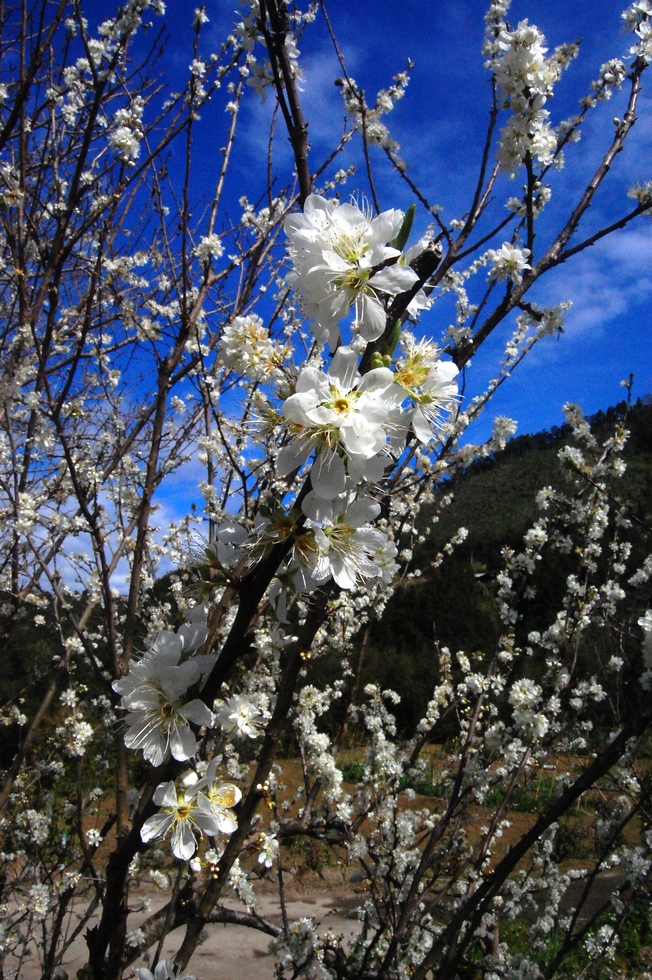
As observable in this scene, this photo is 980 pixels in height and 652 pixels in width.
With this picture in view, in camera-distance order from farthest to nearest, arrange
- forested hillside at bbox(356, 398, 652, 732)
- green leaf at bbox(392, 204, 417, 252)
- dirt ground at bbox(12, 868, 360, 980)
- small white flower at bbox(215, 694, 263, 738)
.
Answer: forested hillside at bbox(356, 398, 652, 732), dirt ground at bbox(12, 868, 360, 980), small white flower at bbox(215, 694, 263, 738), green leaf at bbox(392, 204, 417, 252)

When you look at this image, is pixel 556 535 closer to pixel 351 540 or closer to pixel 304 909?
pixel 351 540

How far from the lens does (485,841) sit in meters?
2.56

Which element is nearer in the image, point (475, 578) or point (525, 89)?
point (525, 89)

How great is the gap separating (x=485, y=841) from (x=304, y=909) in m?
5.00

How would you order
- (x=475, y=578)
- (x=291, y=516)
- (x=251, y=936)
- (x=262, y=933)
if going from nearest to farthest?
(x=291, y=516) → (x=251, y=936) → (x=262, y=933) → (x=475, y=578)

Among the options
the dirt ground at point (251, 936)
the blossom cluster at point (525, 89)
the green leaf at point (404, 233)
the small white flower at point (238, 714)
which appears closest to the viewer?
the green leaf at point (404, 233)

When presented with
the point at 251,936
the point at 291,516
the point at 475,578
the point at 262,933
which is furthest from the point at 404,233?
the point at 262,933

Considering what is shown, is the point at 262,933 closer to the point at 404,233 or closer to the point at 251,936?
the point at 251,936

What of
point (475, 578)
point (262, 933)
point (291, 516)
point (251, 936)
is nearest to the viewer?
point (291, 516)

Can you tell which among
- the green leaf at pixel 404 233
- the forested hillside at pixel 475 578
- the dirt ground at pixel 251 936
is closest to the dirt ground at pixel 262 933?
the dirt ground at pixel 251 936

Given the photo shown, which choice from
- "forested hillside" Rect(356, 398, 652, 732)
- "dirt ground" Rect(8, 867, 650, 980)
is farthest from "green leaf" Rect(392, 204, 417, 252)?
"dirt ground" Rect(8, 867, 650, 980)

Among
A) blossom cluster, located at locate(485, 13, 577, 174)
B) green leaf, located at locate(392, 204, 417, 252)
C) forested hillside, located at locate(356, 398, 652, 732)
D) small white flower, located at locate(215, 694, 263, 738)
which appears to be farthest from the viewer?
forested hillside, located at locate(356, 398, 652, 732)

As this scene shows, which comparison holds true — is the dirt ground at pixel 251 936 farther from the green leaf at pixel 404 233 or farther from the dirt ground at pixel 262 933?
the green leaf at pixel 404 233

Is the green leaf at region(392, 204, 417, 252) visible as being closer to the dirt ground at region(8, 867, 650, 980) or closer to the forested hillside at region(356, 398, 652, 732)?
the forested hillside at region(356, 398, 652, 732)
